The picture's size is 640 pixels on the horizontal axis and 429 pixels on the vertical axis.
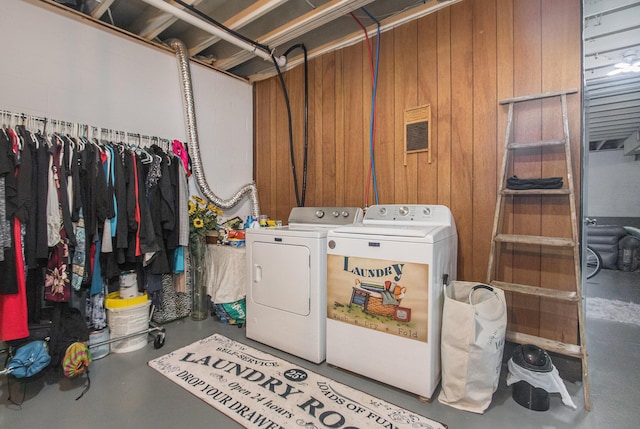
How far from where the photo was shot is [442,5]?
7.67ft

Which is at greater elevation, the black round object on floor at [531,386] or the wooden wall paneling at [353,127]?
the wooden wall paneling at [353,127]

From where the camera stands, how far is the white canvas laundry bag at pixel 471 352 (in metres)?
1.59

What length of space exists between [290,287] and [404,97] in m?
1.82

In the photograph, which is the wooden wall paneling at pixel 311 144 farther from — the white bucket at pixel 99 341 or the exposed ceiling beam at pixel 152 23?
the white bucket at pixel 99 341

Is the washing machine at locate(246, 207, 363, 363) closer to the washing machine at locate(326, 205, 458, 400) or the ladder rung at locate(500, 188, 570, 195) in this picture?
the washing machine at locate(326, 205, 458, 400)

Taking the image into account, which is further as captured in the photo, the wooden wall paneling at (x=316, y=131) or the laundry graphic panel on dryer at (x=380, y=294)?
the wooden wall paneling at (x=316, y=131)

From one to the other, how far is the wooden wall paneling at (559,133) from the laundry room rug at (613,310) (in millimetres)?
1522

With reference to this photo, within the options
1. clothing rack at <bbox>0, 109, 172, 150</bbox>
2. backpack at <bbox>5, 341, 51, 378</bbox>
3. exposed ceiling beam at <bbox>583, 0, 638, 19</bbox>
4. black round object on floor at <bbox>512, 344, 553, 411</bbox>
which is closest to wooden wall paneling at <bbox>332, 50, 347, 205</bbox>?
clothing rack at <bbox>0, 109, 172, 150</bbox>

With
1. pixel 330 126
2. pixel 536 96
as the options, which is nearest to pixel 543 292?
pixel 536 96

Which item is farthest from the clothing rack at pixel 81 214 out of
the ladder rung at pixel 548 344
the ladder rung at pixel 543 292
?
A: the ladder rung at pixel 548 344

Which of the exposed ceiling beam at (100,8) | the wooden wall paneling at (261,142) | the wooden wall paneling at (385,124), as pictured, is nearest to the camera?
the exposed ceiling beam at (100,8)

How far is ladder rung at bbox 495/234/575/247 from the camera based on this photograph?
5.89 feet

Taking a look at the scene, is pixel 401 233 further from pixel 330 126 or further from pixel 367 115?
pixel 330 126

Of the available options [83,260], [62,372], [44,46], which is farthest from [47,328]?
[44,46]
